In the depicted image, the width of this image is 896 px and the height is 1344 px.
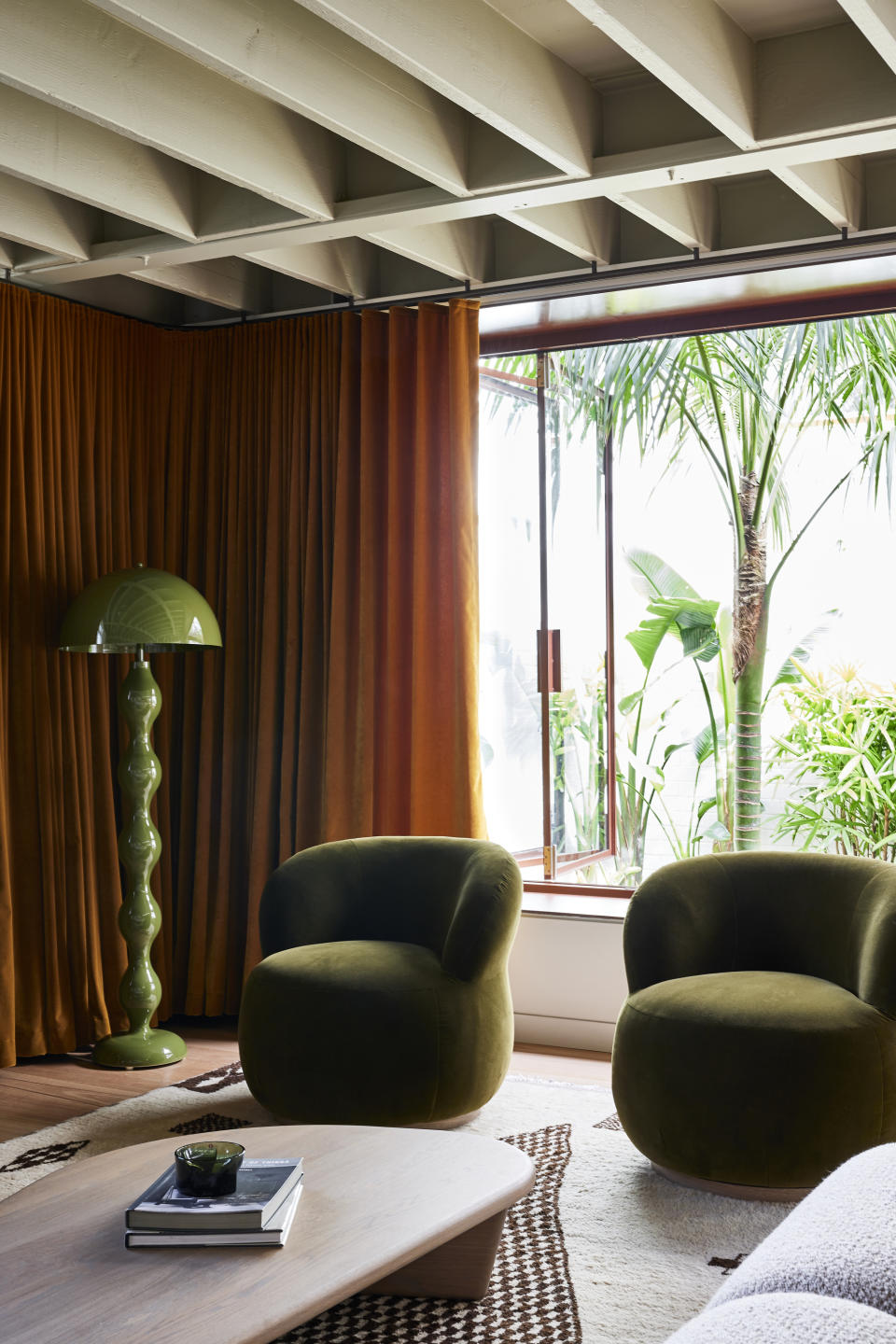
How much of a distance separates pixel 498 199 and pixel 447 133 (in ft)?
0.75

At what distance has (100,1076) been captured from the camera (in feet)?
13.1

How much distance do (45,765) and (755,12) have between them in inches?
120

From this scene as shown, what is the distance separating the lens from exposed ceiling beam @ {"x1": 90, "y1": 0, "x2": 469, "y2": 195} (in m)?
2.66

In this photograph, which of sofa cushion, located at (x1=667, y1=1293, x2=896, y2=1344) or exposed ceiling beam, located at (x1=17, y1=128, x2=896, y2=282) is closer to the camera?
sofa cushion, located at (x1=667, y1=1293, x2=896, y2=1344)

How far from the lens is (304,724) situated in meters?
4.58

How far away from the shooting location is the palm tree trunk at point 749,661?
529 cm

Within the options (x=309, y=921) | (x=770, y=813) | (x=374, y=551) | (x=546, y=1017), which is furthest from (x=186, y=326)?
(x=770, y=813)

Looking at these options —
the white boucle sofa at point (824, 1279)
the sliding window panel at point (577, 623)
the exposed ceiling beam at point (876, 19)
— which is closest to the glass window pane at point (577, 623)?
the sliding window panel at point (577, 623)

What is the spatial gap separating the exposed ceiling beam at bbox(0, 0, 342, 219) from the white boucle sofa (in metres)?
2.80

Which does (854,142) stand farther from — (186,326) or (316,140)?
(186,326)

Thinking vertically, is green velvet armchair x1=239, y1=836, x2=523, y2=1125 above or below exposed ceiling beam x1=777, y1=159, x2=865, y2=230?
below

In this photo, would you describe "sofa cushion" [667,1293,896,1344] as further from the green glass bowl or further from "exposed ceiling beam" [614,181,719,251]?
"exposed ceiling beam" [614,181,719,251]

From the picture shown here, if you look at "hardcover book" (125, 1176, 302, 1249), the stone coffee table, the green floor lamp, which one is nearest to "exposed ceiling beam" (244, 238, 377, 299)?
the green floor lamp

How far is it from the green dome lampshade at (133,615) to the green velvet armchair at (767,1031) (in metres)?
1.71
